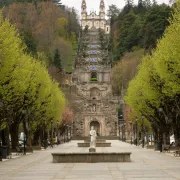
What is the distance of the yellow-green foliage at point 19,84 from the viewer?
127 feet

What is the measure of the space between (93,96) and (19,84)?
95.3 meters

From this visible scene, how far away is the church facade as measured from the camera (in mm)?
123875

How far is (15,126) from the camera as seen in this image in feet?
176

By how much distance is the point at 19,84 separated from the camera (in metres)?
43.9

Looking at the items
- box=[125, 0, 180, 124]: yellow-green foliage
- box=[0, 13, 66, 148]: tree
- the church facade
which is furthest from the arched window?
box=[125, 0, 180, 124]: yellow-green foliage

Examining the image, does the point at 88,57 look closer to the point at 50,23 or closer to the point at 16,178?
the point at 50,23

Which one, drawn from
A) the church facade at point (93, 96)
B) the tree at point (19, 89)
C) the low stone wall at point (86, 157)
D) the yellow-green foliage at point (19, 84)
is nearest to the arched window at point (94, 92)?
the church facade at point (93, 96)

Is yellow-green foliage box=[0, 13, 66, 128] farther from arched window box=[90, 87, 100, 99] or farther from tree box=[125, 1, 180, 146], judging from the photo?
arched window box=[90, 87, 100, 99]

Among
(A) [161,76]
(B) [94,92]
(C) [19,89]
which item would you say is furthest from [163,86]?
(B) [94,92]

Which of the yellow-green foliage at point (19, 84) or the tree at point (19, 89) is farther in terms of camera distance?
the tree at point (19, 89)

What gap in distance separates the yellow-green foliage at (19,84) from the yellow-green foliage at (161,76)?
1100cm

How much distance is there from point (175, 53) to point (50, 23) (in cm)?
13671

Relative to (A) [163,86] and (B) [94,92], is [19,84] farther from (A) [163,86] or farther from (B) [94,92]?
(B) [94,92]

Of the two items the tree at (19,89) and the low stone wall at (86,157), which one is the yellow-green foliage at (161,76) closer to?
the low stone wall at (86,157)
